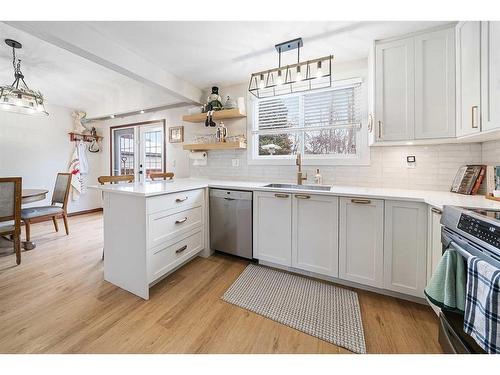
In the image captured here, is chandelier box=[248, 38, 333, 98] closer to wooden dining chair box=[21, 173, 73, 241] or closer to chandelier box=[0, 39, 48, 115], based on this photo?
chandelier box=[0, 39, 48, 115]

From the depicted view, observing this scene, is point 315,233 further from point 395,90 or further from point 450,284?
point 395,90

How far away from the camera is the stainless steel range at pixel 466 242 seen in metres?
0.88

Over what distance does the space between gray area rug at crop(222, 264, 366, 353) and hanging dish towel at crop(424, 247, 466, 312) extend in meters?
0.55

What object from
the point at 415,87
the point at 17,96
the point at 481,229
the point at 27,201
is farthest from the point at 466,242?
the point at 27,201

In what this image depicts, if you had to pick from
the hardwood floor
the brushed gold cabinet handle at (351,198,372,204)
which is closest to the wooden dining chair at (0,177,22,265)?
the hardwood floor

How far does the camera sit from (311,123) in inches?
107

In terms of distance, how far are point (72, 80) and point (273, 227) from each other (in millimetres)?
A: 3744

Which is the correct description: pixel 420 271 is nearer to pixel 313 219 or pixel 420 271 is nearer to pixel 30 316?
pixel 313 219

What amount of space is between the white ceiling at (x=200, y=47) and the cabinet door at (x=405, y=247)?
1.57m

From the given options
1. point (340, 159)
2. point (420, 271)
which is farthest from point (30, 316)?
point (340, 159)

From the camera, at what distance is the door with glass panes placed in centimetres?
406

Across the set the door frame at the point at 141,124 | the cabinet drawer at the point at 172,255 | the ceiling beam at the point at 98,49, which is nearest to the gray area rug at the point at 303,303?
the cabinet drawer at the point at 172,255
